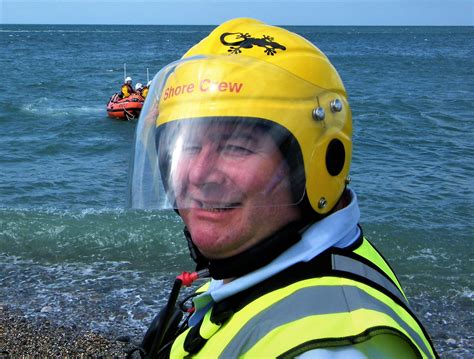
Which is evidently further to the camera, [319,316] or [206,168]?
[206,168]

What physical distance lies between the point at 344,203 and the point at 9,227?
28.3 feet

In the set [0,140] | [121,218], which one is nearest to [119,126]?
[0,140]

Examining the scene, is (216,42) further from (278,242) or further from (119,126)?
Answer: (119,126)

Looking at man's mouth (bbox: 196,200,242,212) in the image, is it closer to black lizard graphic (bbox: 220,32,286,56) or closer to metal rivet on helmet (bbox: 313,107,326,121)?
metal rivet on helmet (bbox: 313,107,326,121)

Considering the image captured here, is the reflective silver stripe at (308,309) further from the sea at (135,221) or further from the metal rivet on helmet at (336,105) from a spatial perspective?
the sea at (135,221)

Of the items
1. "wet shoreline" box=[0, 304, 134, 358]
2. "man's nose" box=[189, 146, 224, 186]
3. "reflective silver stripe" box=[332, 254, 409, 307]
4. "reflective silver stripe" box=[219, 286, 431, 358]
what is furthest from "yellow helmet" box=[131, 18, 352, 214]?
"wet shoreline" box=[0, 304, 134, 358]

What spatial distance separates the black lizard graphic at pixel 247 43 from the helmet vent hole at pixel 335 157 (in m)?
0.32

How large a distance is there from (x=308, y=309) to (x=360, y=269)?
0.23 m

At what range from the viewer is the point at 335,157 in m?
1.93

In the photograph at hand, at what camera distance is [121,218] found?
10.2 metres

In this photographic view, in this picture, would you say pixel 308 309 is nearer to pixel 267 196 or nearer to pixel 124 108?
pixel 267 196

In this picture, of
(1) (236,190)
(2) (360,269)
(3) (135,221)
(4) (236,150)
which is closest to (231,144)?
(4) (236,150)

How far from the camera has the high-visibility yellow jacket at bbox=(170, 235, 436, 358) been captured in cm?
142

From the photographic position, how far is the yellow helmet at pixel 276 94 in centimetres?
180
